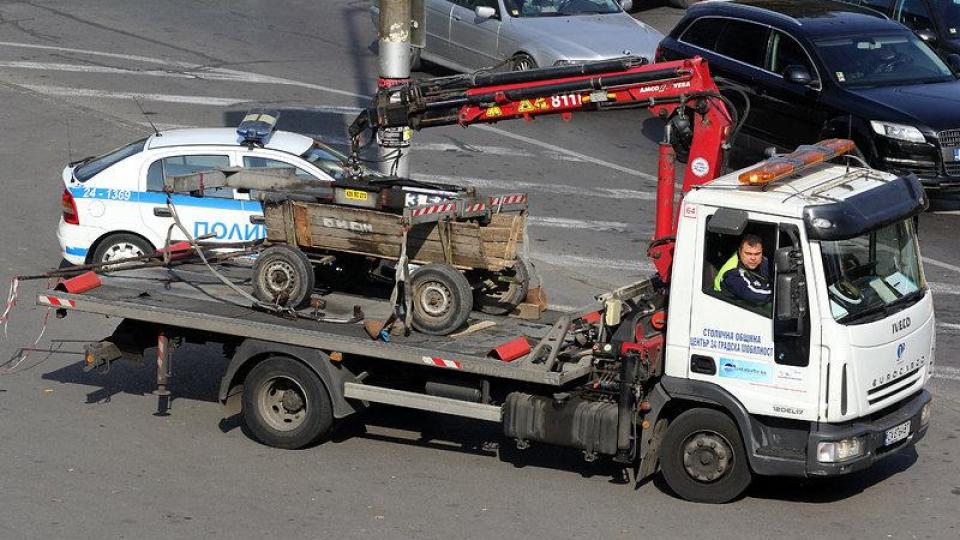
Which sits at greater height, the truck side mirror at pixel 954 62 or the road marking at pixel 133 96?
the truck side mirror at pixel 954 62

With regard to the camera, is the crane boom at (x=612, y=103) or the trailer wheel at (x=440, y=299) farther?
the crane boom at (x=612, y=103)

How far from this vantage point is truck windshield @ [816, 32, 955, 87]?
56.8ft

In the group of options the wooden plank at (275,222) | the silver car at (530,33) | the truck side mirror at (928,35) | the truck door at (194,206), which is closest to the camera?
the wooden plank at (275,222)

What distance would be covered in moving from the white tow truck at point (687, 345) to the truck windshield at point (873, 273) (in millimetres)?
13

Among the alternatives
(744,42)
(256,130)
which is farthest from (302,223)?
(744,42)

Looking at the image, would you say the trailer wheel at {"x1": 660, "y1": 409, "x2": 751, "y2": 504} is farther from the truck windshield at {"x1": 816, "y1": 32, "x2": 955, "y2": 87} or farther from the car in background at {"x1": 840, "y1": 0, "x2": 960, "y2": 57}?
the car in background at {"x1": 840, "y1": 0, "x2": 960, "y2": 57}

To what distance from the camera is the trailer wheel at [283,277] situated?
10617 millimetres

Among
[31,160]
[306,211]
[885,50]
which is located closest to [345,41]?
[31,160]

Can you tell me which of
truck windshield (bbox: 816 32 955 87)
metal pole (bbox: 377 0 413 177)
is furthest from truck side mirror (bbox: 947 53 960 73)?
metal pole (bbox: 377 0 413 177)

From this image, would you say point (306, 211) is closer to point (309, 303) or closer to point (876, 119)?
point (309, 303)

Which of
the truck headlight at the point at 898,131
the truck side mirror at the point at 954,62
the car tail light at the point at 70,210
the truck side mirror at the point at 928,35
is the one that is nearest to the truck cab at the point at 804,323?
the car tail light at the point at 70,210

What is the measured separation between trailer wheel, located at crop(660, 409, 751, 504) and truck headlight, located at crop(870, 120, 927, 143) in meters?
8.24

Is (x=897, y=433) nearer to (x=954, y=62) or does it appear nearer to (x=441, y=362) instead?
(x=441, y=362)

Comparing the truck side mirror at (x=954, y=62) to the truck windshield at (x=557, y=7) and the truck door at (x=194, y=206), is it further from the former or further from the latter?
the truck door at (x=194, y=206)
